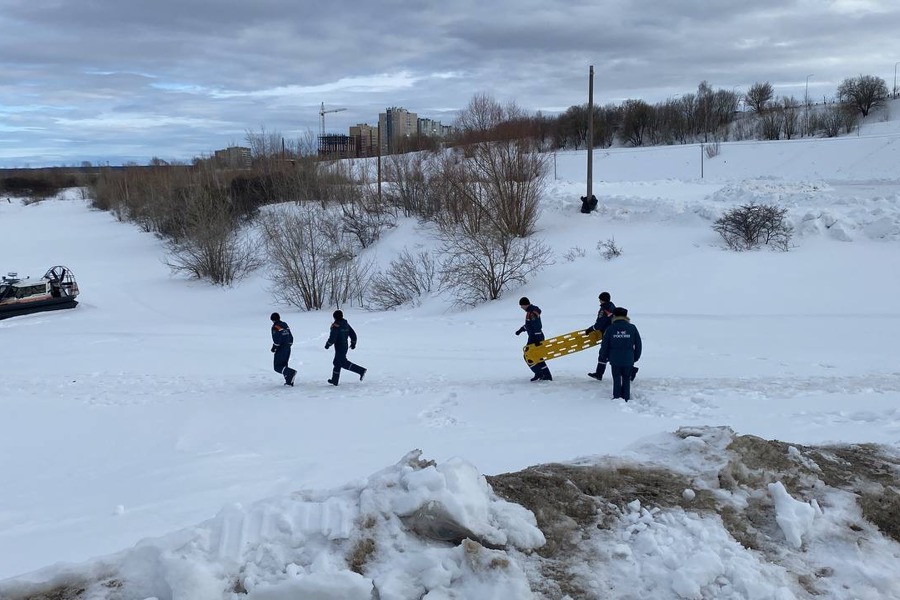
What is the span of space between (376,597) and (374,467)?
4.14 meters

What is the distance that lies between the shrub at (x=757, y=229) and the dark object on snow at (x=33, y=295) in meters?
26.2

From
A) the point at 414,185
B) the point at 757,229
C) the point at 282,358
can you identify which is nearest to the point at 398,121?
the point at 414,185

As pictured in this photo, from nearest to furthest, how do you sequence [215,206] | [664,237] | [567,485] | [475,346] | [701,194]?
[567,485], [475,346], [664,237], [701,194], [215,206]

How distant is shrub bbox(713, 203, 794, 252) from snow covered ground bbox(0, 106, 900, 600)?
0.68 m

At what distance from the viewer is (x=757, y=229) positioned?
23.4 metres

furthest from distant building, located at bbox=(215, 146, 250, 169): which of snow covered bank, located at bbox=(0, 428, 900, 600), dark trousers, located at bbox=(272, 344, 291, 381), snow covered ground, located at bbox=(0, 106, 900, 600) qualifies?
snow covered bank, located at bbox=(0, 428, 900, 600)

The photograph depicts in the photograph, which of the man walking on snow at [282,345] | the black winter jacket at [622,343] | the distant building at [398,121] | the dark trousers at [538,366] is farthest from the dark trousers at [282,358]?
the distant building at [398,121]

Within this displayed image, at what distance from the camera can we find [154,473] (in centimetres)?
917

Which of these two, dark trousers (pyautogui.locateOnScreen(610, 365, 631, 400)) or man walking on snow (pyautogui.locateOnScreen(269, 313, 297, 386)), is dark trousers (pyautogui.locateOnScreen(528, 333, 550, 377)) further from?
man walking on snow (pyautogui.locateOnScreen(269, 313, 297, 386))

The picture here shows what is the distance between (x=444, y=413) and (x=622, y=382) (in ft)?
9.55

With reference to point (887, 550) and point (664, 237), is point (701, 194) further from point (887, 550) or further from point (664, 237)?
point (887, 550)

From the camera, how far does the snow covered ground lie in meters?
4.94

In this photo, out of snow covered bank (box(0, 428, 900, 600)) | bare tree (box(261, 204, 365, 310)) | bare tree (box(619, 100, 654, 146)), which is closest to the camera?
snow covered bank (box(0, 428, 900, 600))

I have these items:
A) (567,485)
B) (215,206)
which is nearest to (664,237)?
(567,485)
